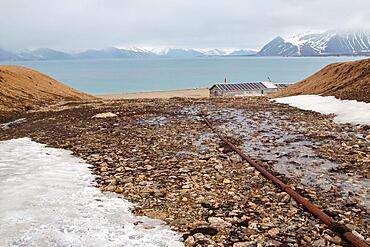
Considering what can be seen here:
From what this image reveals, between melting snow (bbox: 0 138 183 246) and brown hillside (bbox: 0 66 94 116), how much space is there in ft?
54.4

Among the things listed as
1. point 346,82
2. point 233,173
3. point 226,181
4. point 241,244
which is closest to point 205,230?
point 241,244

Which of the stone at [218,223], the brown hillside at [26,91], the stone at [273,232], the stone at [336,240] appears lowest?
the stone at [218,223]

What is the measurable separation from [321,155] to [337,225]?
445 cm

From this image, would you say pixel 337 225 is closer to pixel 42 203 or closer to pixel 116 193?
pixel 116 193

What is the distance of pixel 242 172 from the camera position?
798 cm

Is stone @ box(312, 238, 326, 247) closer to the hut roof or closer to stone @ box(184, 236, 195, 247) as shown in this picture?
stone @ box(184, 236, 195, 247)

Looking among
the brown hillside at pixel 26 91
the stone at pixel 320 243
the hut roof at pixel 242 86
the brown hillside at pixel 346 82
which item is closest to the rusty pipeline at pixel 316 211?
the stone at pixel 320 243

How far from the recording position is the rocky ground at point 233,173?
529 cm

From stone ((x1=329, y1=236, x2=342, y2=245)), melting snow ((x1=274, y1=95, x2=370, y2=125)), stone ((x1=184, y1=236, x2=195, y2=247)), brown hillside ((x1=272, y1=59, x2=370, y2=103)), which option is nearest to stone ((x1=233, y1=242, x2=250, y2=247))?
stone ((x1=184, y1=236, x2=195, y2=247))

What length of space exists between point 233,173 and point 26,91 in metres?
28.2

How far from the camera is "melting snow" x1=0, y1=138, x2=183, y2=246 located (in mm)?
4939

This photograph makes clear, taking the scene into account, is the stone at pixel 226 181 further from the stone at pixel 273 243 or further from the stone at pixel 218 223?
the stone at pixel 273 243

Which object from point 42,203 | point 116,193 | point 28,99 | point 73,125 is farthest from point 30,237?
point 28,99

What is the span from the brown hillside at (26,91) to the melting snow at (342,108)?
18426 mm
